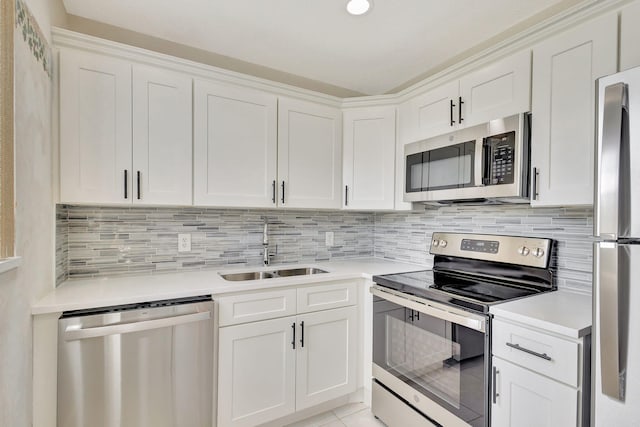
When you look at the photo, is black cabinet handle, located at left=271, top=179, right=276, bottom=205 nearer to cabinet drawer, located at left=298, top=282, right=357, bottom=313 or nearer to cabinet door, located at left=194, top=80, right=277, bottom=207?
cabinet door, located at left=194, top=80, right=277, bottom=207

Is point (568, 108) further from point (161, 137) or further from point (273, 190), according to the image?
→ point (161, 137)

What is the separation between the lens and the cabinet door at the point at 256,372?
1.73 m

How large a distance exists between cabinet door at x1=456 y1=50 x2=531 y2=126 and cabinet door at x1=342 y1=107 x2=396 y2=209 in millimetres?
586

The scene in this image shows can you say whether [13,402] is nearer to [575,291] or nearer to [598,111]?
[598,111]

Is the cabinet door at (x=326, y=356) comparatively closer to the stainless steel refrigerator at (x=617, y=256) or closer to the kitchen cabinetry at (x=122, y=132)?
the kitchen cabinetry at (x=122, y=132)

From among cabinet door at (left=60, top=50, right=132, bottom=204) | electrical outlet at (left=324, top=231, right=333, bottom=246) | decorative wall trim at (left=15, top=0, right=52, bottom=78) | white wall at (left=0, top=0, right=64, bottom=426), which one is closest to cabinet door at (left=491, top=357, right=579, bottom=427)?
electrical outlet at (left=324, top=231, right=333, bottom=246)

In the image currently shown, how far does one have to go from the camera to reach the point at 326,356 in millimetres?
2045

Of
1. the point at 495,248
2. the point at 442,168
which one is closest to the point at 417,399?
the point at 495,248

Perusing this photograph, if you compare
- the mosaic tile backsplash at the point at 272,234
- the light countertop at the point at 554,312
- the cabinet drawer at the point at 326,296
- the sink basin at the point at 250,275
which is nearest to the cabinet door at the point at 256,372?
the cabinet drawer at the point at 326,296

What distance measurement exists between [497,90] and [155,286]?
6.88ft

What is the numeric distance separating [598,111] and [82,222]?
243 cm

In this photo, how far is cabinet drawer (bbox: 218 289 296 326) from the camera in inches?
68.2

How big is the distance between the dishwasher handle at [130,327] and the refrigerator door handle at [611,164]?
1.64 metres

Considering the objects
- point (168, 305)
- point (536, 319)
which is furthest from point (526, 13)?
point (168, 305)
